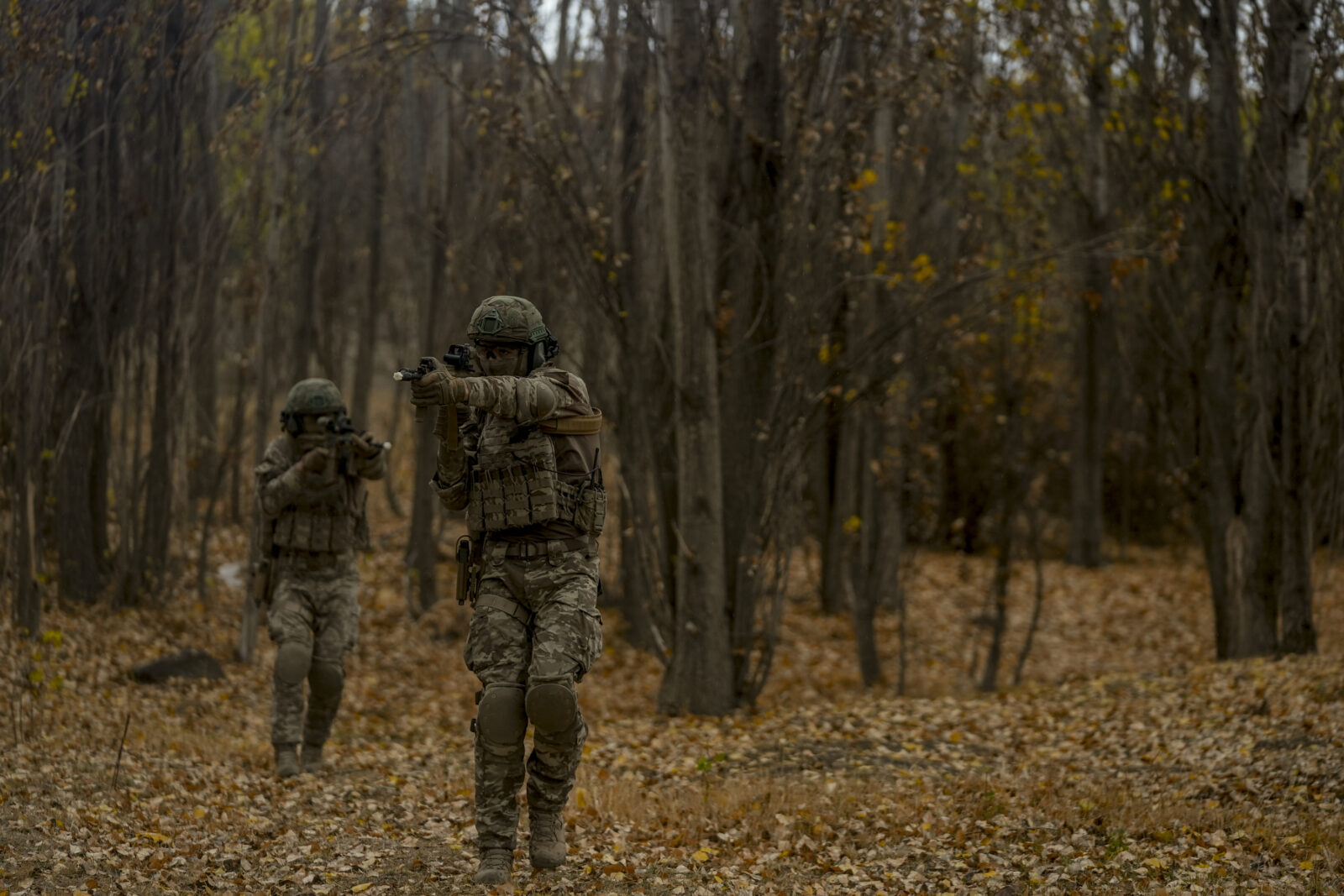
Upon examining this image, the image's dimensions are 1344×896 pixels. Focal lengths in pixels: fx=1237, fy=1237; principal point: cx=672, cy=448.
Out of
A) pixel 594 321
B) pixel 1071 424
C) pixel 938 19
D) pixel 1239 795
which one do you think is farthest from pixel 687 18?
pixel 1071 424

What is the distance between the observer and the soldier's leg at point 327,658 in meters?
7.48

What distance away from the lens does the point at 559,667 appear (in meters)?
4.87

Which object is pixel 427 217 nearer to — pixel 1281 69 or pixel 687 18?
pixel 687 18

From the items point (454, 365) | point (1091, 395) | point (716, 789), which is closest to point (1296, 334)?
point (716, 789)

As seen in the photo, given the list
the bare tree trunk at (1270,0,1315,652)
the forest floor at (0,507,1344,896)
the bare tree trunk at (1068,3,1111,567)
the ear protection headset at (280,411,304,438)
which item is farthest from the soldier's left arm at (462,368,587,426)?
the bare tree trunk at (1068,3,1111,567)

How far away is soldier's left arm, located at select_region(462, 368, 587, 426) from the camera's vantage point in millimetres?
4516

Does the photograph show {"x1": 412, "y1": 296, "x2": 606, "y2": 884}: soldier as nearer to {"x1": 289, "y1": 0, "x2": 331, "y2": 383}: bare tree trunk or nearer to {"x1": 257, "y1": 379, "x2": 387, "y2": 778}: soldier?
{"x1": 257, "y1": 379, "x2": 387, "y2": 778}: soldier

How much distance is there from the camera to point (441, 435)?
16.1 ft

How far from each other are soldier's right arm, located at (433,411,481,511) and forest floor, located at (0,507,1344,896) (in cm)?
156

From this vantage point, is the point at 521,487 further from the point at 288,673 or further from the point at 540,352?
the point at 288,673

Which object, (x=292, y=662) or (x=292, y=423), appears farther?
(x=292, y=423)

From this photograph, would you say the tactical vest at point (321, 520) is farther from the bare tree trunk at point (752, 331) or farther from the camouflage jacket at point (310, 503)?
the bare tree trunk at point (752, 331)

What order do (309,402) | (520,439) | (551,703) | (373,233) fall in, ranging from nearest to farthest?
1. (551,703)
2. (520,439)
3. (309,402)
4. (373,233)

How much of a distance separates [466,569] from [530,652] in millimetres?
469
